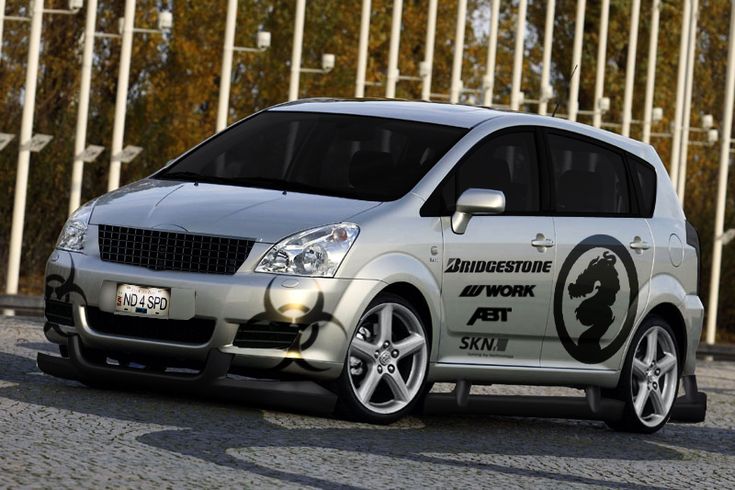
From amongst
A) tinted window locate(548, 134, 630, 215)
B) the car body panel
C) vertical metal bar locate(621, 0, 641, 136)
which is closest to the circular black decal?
the car body panel

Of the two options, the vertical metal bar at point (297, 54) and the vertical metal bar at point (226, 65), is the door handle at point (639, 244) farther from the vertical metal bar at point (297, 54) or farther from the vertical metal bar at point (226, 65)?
the vertical metal bar at point (297, 54)

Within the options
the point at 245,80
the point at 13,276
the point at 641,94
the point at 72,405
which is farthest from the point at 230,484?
the point at 641,94

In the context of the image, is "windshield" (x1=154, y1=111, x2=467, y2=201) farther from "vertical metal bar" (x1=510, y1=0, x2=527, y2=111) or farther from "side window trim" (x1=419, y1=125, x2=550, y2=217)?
"vertical metal bar" (x1=510, y1=0, x2=527, y2=111)

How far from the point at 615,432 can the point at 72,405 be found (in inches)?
148

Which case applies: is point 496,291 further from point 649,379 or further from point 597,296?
point 649,379

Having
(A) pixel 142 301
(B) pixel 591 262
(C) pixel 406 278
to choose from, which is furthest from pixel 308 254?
(B) pixel 591 262

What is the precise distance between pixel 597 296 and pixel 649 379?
2.82 feet

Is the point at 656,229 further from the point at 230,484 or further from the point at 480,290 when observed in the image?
the point at 230,484

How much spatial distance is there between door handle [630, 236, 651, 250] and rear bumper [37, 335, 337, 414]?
262 centimetres

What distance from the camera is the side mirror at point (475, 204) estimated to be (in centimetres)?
1113

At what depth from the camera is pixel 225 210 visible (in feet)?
35.2

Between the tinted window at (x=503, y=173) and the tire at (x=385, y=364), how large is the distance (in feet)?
2.44

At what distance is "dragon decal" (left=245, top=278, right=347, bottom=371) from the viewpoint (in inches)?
409

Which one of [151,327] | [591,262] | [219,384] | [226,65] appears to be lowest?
[219,384]
